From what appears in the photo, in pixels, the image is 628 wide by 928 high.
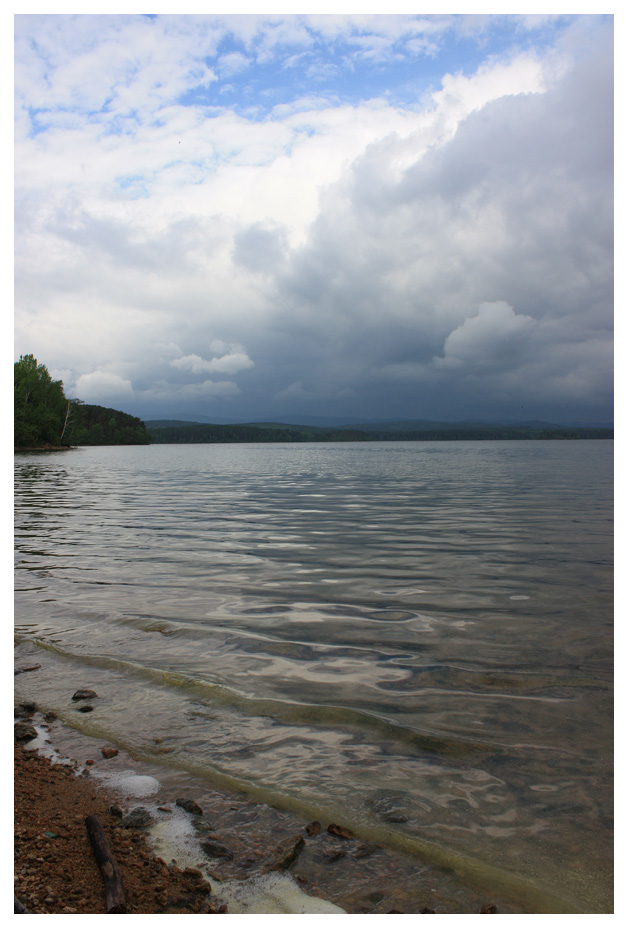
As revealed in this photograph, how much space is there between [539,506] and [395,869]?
27415 millimetres

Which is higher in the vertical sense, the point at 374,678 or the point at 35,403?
the point at 35,403

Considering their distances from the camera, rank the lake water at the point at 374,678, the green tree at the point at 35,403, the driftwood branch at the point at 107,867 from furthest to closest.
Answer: the green tree at the point at 35,403, the lake water at the point at 374,678, the driftwood branch at the point at 107,867

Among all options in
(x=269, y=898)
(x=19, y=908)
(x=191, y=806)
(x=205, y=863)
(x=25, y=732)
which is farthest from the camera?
(x=25, y=732)

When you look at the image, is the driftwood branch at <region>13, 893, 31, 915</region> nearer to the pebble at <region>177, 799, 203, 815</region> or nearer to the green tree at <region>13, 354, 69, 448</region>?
the pebble at <region>177, 799, 203, 815</region>

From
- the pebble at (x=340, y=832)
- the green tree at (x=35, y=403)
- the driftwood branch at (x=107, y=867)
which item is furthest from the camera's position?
the green tree at (x=35, y=403)

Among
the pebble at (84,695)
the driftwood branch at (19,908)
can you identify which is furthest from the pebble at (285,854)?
the pebble at (84,695)

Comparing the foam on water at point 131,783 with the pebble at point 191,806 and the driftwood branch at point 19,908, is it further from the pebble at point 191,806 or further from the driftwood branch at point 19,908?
the driftwood branch at point 19,908

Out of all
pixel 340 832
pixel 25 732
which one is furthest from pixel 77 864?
pixel 25 732

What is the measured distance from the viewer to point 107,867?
3.89 metres

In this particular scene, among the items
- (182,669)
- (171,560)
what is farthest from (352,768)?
(171,560)

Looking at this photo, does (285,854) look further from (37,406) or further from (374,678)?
(37,406)

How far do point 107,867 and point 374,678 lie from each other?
455 centimetres

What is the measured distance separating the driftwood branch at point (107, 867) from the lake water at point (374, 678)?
131 centimetres

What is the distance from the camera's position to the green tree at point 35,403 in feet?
378
